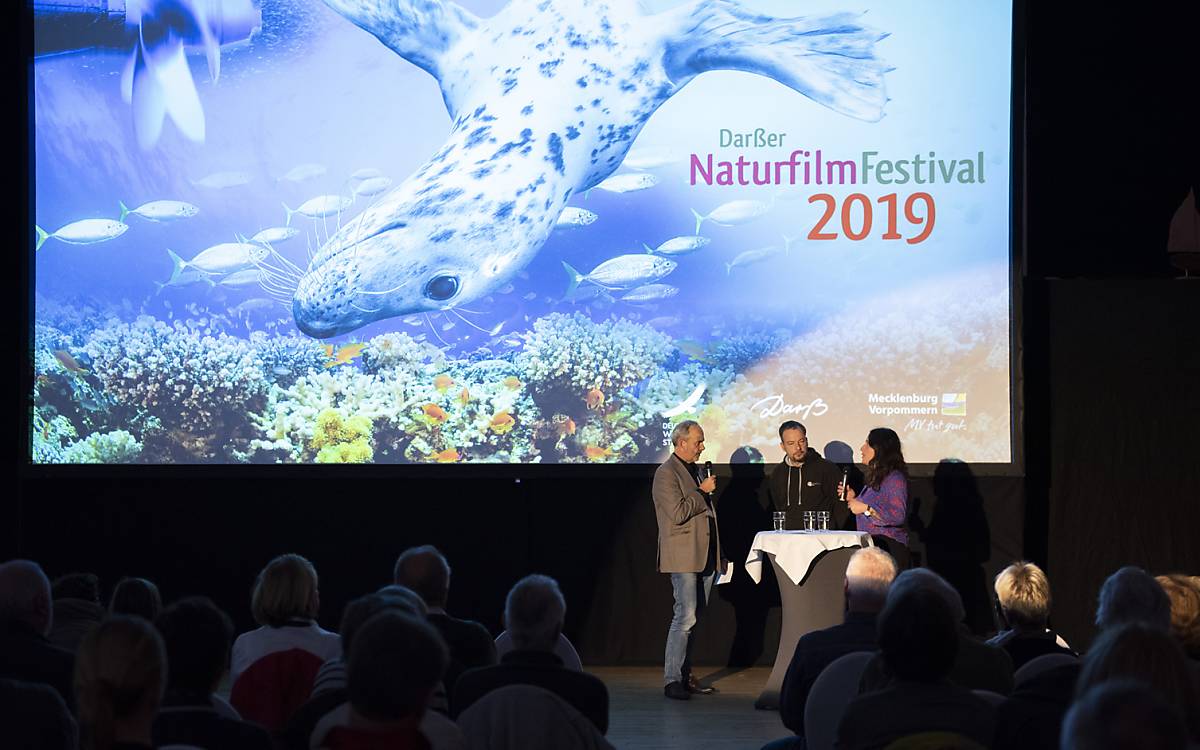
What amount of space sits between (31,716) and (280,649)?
0.97 m

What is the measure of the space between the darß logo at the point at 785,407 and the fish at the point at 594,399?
2.68 feet

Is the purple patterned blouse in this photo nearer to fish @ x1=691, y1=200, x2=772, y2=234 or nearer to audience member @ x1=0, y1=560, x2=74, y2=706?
fish @ x1=691, y1=200, x2=772, y2=234

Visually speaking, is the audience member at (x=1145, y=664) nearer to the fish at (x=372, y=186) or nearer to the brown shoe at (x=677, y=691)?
the brown shoe at (x=677, y=691)

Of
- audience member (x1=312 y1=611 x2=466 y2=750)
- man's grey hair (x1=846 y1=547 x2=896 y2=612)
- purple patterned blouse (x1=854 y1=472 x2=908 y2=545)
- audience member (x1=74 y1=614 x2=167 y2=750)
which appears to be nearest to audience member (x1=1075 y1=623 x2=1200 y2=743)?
audience member (x1=312 y1=611 x2=466 y2=750)

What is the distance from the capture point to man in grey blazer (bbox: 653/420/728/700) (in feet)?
21.8

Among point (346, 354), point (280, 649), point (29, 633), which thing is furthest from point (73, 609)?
point (346, 354)

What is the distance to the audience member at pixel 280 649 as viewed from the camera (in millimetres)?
3607

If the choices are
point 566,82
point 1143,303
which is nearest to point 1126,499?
point 1143,303

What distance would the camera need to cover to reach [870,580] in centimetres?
405

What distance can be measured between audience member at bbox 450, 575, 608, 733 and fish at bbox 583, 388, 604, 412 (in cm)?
411

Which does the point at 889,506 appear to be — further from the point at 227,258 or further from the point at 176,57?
the point at 176,57

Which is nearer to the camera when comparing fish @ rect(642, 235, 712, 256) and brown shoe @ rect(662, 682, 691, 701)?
brown shoe @ rect(662, 682, 691, 701)

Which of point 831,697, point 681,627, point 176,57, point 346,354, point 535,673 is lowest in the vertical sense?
point 681,627

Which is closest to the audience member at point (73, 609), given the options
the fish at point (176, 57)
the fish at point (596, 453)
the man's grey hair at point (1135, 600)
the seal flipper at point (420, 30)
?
the man's grey hair at point (1135, 600)
